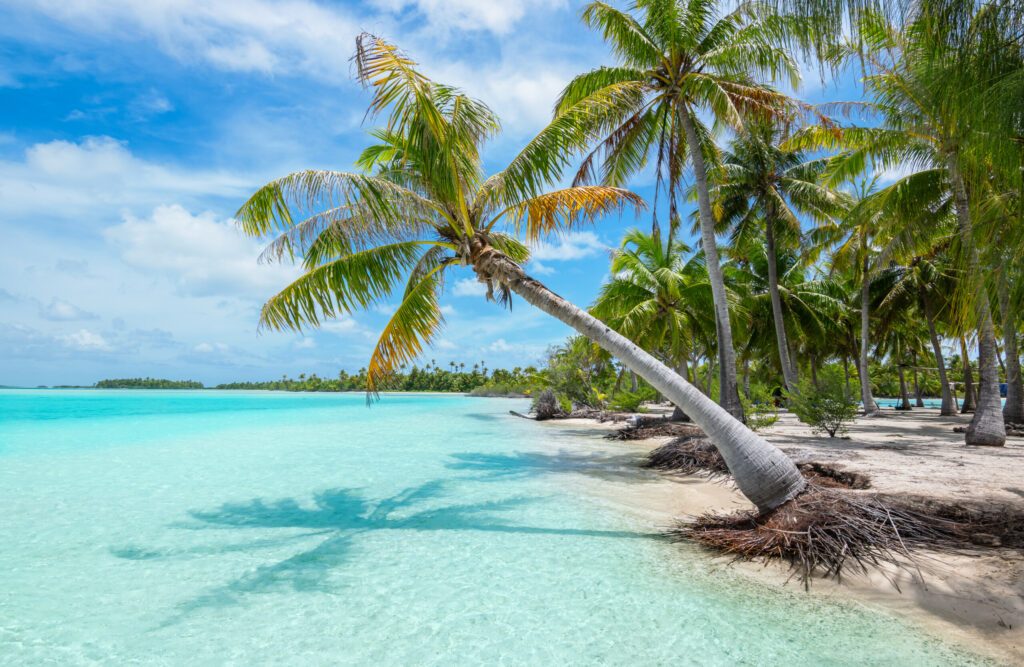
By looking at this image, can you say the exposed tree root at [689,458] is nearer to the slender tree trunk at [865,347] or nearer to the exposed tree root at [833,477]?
the exposed tree root at [833,477]

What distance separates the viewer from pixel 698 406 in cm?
518

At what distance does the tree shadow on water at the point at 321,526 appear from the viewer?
13.8ft

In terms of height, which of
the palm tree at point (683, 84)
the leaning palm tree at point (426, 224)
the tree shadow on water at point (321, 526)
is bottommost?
the tree shadow on water at point (321, 526)

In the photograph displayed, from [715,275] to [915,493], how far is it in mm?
5584

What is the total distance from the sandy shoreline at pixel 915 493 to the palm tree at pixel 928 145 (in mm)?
1581

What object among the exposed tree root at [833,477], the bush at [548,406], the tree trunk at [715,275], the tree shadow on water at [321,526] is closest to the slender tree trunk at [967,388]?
the tree trunk at [715,275]

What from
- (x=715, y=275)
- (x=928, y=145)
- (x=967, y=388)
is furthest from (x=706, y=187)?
(x=967, y=388)

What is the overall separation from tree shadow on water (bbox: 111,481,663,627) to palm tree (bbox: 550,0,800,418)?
254 inches

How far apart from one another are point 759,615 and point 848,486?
11.2ft

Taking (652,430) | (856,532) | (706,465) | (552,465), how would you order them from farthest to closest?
(652,430) < (552,465) < (706,465) < (856,532)

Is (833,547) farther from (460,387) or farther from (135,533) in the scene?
(460,387)

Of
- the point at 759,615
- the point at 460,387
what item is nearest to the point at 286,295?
the point at 759,615

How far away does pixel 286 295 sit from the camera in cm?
641

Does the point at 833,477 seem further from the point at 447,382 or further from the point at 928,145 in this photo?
the point at 447,382
